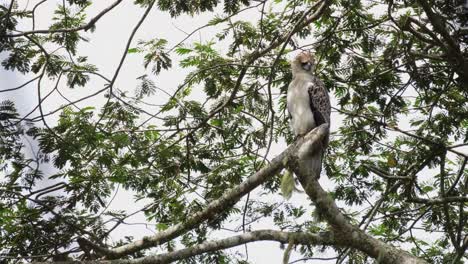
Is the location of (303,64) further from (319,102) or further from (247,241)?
(247,241)

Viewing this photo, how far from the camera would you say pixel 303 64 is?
594 cm

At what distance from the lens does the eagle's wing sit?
5.75 m

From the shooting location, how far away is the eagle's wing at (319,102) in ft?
18.9

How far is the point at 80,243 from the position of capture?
12.2 ft

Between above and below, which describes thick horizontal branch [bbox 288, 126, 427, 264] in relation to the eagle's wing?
below

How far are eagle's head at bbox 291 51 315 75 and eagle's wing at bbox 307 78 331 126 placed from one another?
0.20 m

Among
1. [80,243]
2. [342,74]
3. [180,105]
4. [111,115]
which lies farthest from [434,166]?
[80,243]

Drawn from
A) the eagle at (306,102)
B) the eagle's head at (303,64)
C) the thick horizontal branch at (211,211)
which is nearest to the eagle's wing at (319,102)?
the eagle at (306,102)

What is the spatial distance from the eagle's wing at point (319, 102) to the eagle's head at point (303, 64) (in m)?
0.20

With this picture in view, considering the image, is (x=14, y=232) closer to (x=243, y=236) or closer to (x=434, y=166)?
(x=243, y=236)

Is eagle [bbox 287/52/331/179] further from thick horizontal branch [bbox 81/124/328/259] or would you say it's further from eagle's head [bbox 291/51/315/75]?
thick horizontal branch [bbox 81/124/328/259]

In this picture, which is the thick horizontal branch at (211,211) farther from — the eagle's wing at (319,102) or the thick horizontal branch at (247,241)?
the eagle's wing at (319,102)

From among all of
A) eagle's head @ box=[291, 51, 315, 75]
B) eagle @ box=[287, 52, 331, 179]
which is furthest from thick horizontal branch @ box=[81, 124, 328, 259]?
eagle's head @ box=[291, 51, 315, 75]

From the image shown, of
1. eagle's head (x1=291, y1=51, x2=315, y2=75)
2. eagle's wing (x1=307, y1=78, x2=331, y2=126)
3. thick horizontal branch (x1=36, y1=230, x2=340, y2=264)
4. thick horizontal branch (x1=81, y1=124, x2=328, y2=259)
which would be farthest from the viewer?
eagle's head (x1=291, y1=51, x2=315, y2=75)
